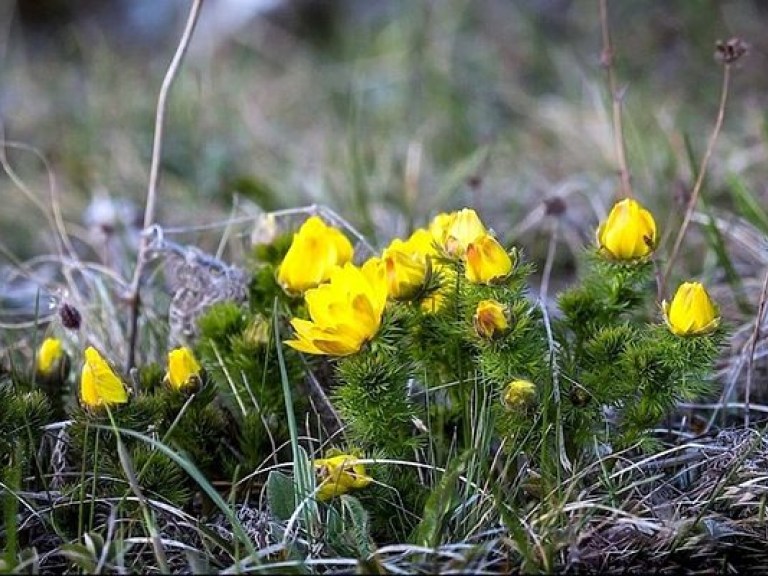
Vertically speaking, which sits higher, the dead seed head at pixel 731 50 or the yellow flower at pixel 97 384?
the dead seed head at pixel 731 50

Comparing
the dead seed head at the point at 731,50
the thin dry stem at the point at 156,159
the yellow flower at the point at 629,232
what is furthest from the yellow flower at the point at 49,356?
the dead seed head at the point at 731,50

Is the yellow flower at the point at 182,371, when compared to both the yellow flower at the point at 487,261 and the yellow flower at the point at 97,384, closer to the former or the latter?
the yellow flower at the point at 97,384

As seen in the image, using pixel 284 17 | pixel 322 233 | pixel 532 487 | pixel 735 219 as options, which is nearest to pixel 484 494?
pixel 532 487

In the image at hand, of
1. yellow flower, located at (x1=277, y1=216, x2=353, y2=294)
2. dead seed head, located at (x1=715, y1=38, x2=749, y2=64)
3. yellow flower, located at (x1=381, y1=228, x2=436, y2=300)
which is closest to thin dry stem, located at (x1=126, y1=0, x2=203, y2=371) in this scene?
yellow flower, located at (x1=277, y1=216, x2=353, y2=294)

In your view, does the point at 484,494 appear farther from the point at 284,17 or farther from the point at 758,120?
the point at 284,17

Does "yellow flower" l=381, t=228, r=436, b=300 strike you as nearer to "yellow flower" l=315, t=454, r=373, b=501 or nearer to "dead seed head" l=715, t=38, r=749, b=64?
"yellow flower" l=315, t=454, r=373, b=501

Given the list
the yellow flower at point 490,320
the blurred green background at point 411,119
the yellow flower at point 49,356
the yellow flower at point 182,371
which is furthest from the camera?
the blurred green background at point 411,119

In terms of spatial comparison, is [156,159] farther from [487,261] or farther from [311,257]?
[487,261]
